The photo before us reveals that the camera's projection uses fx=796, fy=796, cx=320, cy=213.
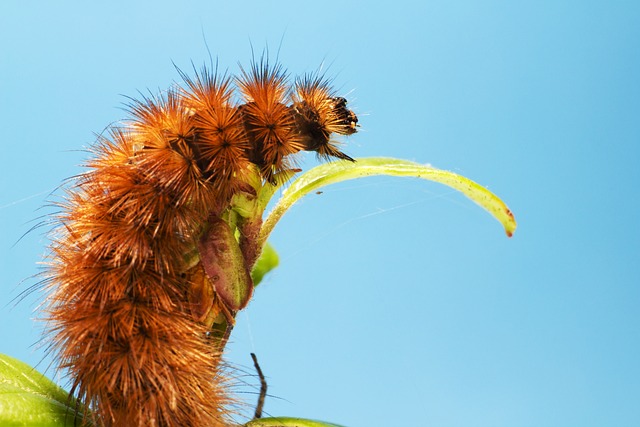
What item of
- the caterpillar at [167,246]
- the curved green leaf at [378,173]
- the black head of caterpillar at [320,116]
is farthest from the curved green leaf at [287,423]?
the black head of caterpillar at [320,116]

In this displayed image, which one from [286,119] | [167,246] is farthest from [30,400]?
[286,119]

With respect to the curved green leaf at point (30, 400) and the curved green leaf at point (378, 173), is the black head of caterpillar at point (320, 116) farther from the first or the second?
the curved green leaf at point (30, 400)

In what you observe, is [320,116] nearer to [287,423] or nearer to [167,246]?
[167,246]

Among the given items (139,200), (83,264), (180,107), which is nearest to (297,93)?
(180,107)

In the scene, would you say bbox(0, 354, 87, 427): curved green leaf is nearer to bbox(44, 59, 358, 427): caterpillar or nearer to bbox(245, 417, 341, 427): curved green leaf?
bbox(44, 59, 358, 427): caterpillar

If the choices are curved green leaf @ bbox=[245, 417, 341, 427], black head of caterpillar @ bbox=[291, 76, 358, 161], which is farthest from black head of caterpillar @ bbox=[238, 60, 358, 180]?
curved green leaf @ bbox=[245, 417, 341, 427]

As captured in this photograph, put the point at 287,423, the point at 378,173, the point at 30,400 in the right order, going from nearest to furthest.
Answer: the point at 30,400 → the point at 287,423 → the point at 378,173
